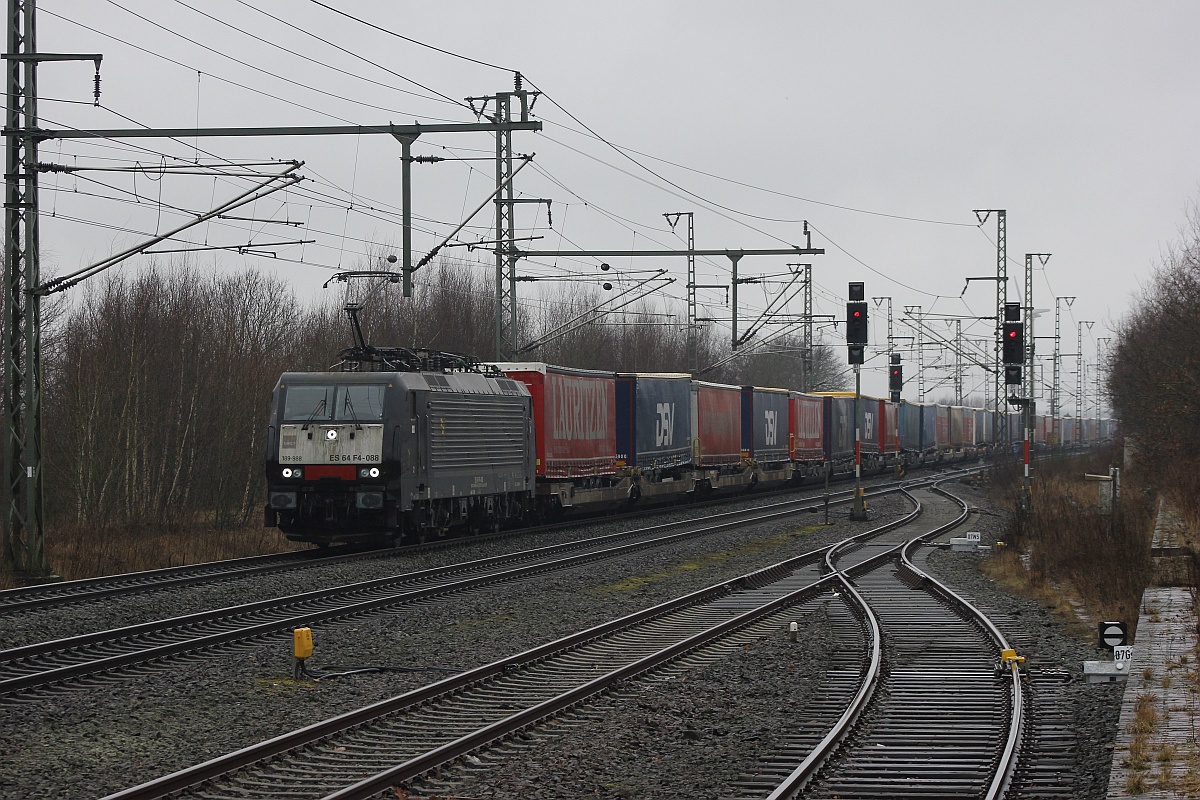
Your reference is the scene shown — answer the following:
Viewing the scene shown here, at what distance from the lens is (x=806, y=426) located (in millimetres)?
52156

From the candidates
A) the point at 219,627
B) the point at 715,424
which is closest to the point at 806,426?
the point at 715,424

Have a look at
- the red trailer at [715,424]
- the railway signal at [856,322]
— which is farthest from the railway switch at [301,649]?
the red trailer at [715,424]

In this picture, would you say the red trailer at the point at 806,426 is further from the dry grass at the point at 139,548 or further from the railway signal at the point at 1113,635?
the railway signal at the point at 1113,635

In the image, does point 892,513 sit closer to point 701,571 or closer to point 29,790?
point 701,571

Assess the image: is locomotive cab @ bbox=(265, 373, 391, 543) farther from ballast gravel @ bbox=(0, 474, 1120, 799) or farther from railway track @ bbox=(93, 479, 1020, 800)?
railway track @ bbox=(93, 479, 1020, 800)

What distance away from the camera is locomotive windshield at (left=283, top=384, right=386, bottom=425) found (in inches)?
888

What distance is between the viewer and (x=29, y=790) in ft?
25.5

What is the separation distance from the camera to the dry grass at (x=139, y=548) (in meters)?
21.3

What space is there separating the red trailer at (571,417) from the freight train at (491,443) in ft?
0.14

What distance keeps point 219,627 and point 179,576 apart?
5126 millimetres

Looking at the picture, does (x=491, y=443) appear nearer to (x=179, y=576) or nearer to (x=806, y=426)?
(x=179, y=576)

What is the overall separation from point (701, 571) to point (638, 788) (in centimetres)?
1368

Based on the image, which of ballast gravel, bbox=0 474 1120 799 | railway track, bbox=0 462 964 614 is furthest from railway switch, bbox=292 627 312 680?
railway track, bbox=0 462 964 614

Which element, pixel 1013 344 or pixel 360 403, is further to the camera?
pixel 1013 344
